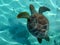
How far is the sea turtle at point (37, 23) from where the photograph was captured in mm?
1723

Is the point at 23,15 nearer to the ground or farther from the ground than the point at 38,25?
farther from the ground

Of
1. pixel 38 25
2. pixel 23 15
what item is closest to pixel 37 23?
pixel 38 25

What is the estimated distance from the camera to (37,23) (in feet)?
5.69

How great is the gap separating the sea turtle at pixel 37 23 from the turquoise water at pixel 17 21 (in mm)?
31

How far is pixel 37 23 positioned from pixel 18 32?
186 millimetres

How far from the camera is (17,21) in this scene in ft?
5.61

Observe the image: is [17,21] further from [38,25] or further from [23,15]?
[38,25]

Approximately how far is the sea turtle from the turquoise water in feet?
0.10

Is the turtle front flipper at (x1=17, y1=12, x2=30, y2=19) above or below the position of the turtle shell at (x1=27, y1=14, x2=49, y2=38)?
above

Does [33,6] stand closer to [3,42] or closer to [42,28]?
[42,28]

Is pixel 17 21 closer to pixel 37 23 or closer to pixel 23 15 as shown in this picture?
pixel 23 15

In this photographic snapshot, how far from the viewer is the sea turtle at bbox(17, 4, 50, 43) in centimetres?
172

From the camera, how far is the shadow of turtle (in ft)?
5.60

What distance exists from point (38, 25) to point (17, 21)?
19 centimetres
